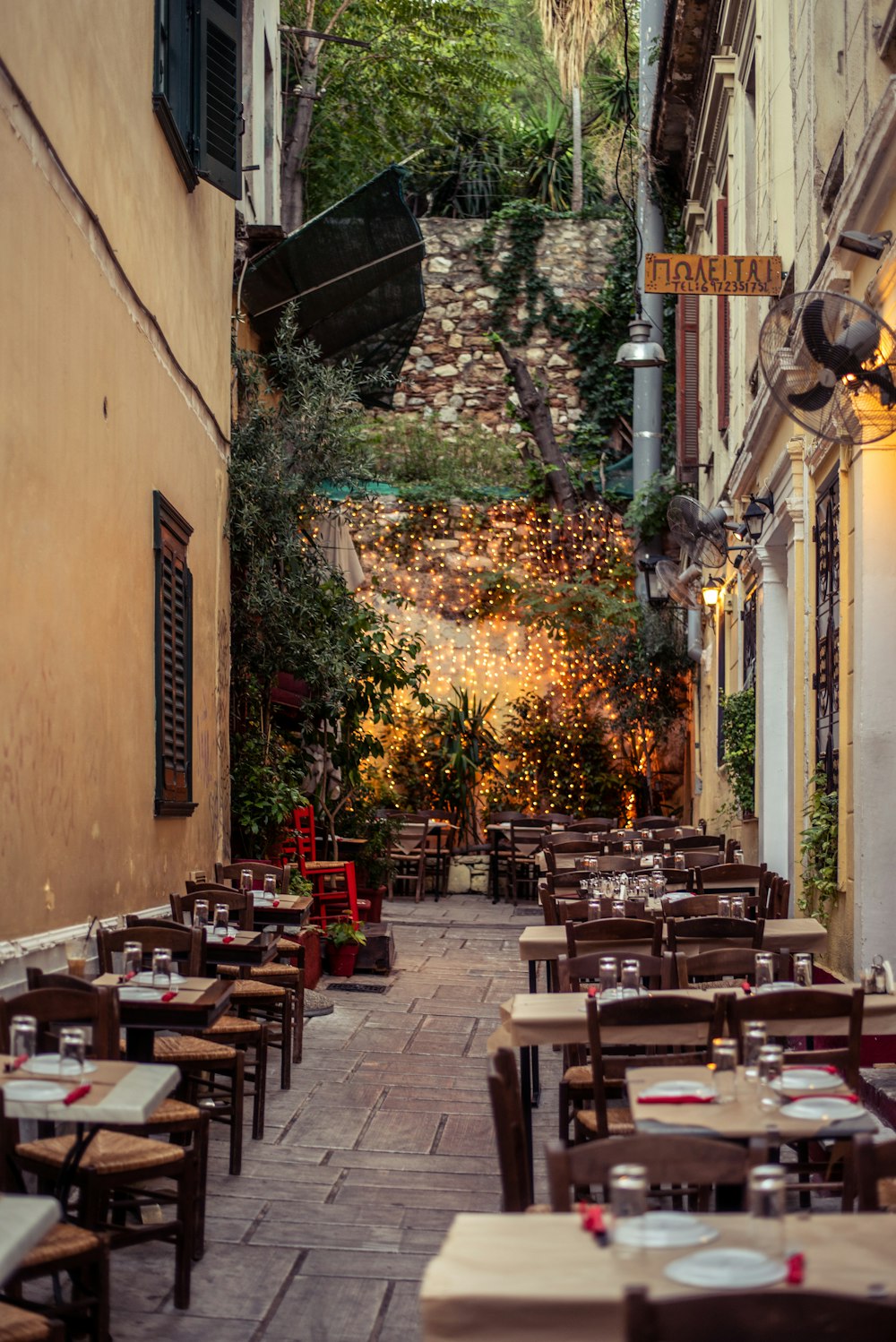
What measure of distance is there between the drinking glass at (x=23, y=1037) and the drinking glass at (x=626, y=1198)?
5.90 feet

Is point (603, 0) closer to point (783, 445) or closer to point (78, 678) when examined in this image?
point (783, 445)

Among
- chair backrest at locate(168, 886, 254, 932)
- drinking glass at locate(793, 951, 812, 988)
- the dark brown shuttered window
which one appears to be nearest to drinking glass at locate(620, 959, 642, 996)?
drinking glass at locate(793, 951, 812, 988)

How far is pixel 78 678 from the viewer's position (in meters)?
6.33

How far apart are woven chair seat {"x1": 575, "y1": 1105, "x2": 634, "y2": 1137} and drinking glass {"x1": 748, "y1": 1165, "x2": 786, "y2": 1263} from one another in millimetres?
2021

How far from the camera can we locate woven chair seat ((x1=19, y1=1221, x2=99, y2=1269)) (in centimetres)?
328

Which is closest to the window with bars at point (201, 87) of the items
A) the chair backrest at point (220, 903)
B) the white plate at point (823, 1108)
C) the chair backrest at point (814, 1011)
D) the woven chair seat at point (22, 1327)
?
the chair backrest at point (220, 903)

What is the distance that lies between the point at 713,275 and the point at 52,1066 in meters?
6.97

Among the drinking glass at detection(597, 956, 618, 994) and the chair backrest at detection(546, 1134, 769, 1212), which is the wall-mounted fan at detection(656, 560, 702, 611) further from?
the chair backrest at detection(546, 1134, 769, 1212)

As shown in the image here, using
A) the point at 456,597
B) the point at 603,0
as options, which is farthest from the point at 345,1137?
the point at 603,0

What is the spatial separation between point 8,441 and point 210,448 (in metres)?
4.55

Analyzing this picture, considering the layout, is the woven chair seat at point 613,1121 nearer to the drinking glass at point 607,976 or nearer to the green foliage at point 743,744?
the drinking glass at point 607,976

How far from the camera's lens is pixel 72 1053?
370 cm

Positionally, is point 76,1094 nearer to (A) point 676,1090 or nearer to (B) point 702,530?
(A) point 676,1090

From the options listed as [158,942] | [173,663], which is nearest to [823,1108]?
[158,942]
